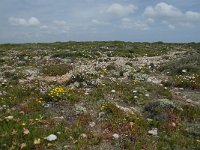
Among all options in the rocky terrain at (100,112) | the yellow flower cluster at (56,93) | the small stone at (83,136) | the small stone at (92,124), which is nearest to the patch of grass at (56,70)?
the rocky terrain at (100,112)

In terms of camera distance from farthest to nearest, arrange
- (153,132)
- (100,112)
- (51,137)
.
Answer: (100,112) < (153,132) < (51,137)

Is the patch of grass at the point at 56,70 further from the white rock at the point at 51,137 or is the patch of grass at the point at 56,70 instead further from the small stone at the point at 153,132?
the white rock at the point at 51,137

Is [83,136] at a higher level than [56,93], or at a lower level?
lower

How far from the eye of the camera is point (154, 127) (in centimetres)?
1236

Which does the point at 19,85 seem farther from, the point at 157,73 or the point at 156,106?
the point at 157,73

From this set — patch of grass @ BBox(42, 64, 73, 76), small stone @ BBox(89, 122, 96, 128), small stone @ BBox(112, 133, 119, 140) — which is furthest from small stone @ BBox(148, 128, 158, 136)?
patch of grass @ BBox(42, 64, 73, 76)

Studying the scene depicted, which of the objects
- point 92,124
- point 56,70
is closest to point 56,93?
point 92,124

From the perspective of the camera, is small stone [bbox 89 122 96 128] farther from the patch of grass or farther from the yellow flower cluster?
the patch of grass

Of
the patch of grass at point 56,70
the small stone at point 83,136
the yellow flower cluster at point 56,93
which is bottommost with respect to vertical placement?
the small stone at point 83,136

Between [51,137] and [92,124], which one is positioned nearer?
[51,137]

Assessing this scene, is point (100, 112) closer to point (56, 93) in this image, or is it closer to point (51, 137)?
point (56, 93)

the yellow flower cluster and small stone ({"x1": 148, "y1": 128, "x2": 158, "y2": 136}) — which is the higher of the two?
the yellow flower cluster

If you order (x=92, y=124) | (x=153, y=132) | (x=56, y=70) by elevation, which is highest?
(x=56, y=70)

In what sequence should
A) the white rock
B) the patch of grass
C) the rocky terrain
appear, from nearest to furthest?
1. the white rock
2. the rocky terrain
3. the patch of grass
